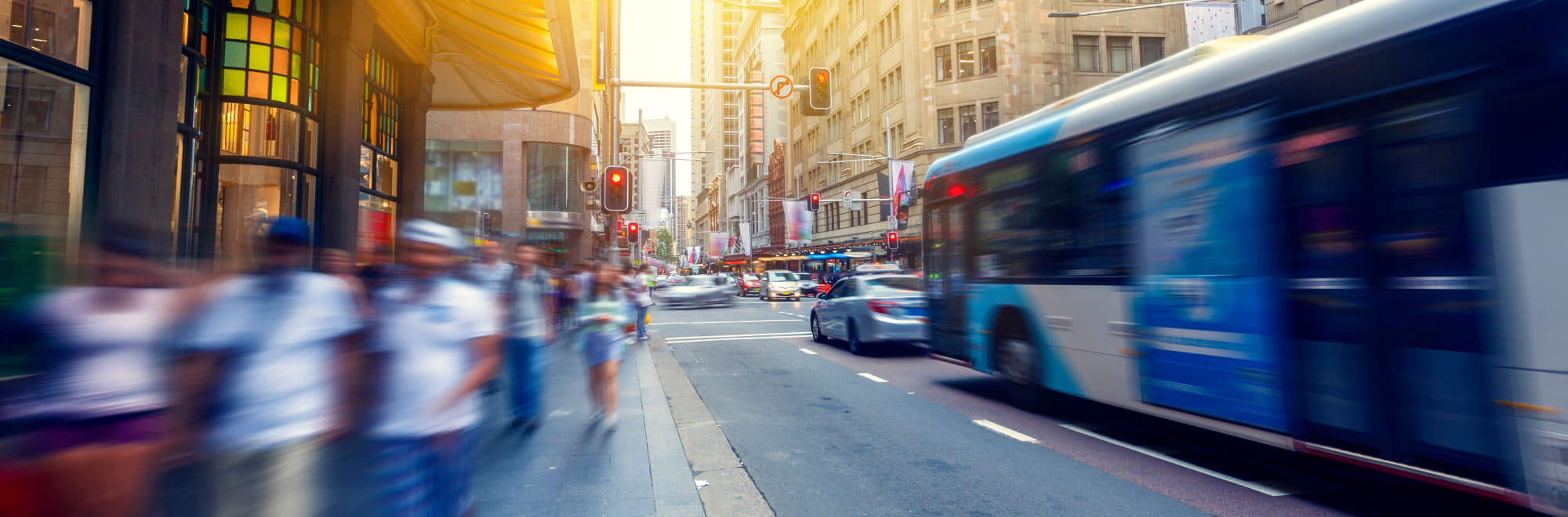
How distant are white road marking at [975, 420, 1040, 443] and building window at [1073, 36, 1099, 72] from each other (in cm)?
3983

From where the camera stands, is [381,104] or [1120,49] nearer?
[381,104]

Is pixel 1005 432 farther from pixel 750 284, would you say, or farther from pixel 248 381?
pixel 750 284

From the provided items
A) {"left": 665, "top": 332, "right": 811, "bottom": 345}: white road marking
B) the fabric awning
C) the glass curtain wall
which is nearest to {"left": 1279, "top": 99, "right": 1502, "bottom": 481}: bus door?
the glass curtain wall

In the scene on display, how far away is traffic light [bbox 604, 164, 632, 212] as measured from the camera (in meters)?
12.4

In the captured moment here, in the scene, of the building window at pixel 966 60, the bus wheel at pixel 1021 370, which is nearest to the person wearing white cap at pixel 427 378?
the bus wheel at pixel 1021 370

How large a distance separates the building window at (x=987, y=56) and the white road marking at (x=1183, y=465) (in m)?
39.4

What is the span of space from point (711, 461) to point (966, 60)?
42.3 meters

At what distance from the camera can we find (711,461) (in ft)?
19.8

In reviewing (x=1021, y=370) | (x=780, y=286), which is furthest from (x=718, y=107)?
(x=1021, y=370)

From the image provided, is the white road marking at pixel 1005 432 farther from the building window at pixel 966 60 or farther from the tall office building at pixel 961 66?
the building window at pixel 966 60

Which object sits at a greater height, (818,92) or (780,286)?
(818,92)

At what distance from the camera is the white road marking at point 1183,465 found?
5071 mm

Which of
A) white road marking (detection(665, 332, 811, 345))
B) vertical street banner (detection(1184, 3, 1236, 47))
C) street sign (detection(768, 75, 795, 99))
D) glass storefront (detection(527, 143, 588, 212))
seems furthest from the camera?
→ glass storefront (detection(527, 143, 588, 212))

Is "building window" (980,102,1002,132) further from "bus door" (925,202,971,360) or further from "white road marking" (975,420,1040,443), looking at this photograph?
"white road marking" (975,420,1040,443)
